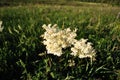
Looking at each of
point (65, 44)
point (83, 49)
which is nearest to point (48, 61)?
point (65, 44)

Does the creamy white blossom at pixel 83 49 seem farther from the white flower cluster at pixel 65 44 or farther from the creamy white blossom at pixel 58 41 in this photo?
the creamy white blossom at pixel 58 41

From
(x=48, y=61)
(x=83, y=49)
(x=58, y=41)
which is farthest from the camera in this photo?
(x=48, y=61)

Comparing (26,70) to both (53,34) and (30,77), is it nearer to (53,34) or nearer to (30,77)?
(30,77)

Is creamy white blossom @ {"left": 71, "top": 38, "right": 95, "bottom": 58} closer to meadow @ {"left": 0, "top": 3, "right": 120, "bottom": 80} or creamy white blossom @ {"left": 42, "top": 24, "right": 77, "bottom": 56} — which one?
creamy white blossom @ {"left": 42, "top": 24, "right": 77, "bottom": 56}

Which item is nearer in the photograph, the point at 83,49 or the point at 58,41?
the point at 83,49

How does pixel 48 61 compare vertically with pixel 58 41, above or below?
below

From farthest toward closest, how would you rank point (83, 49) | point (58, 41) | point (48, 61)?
point (48, 61) → point (58, 41) → point (83, 49)

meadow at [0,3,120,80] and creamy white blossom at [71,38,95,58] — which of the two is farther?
meadow at [0,3,120,80]

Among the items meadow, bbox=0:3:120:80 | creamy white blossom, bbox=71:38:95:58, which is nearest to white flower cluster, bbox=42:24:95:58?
creamy white blossom, bbox=71:38:95:58

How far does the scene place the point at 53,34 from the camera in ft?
21.3

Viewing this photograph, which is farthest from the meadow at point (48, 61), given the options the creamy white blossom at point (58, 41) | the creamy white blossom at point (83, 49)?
the creamy white blossom at point (83, 49)

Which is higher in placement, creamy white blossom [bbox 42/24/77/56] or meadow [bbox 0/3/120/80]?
creamy white blossom [bbox 42/24/77/56]

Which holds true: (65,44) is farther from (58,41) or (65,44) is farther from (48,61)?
(48,61)

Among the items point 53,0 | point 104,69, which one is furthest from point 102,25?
point 53,0
